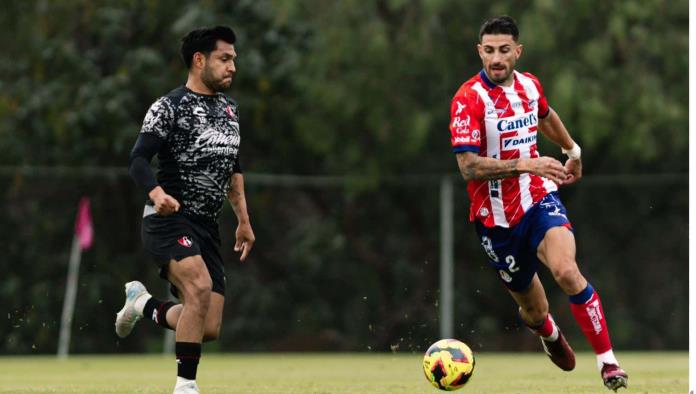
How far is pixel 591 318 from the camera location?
852cm

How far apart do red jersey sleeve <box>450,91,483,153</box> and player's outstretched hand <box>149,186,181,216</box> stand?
1851 mm

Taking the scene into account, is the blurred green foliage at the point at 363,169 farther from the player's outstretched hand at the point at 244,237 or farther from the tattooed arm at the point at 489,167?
the tattooed arm at the point at 489,167

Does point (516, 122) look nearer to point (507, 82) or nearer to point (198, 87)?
point (507, 82)

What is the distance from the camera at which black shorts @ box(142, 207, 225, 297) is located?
8.27m

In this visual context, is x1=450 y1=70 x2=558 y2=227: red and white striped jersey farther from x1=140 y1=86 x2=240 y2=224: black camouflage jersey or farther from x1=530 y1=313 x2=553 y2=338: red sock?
x1=140 y1=86 x2=240 y2=224: black camouflage jersey

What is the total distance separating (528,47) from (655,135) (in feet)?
7.50

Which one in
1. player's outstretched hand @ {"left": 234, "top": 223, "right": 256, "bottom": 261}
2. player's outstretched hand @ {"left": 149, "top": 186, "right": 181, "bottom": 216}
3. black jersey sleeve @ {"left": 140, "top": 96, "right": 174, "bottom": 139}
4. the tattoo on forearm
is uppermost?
black jersey sleeve @ {"left": 140, "top": 96, "right": 174, "bottom": 139}

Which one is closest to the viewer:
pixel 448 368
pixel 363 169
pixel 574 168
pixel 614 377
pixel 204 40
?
pixel 614 377

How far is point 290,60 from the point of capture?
20.8 meters

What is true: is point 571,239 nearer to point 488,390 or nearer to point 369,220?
point 488,390

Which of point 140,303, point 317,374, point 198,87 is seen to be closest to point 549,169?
point 198,87

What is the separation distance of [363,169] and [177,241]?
11953 millimetres

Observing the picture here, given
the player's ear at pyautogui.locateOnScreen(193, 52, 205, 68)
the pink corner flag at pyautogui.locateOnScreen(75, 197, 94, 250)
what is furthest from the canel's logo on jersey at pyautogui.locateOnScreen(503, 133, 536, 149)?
the pink corner flag at pyautogui.locateOnScreen(75, 197, 94, 250)

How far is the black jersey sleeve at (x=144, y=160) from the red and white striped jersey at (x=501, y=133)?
1890mm
